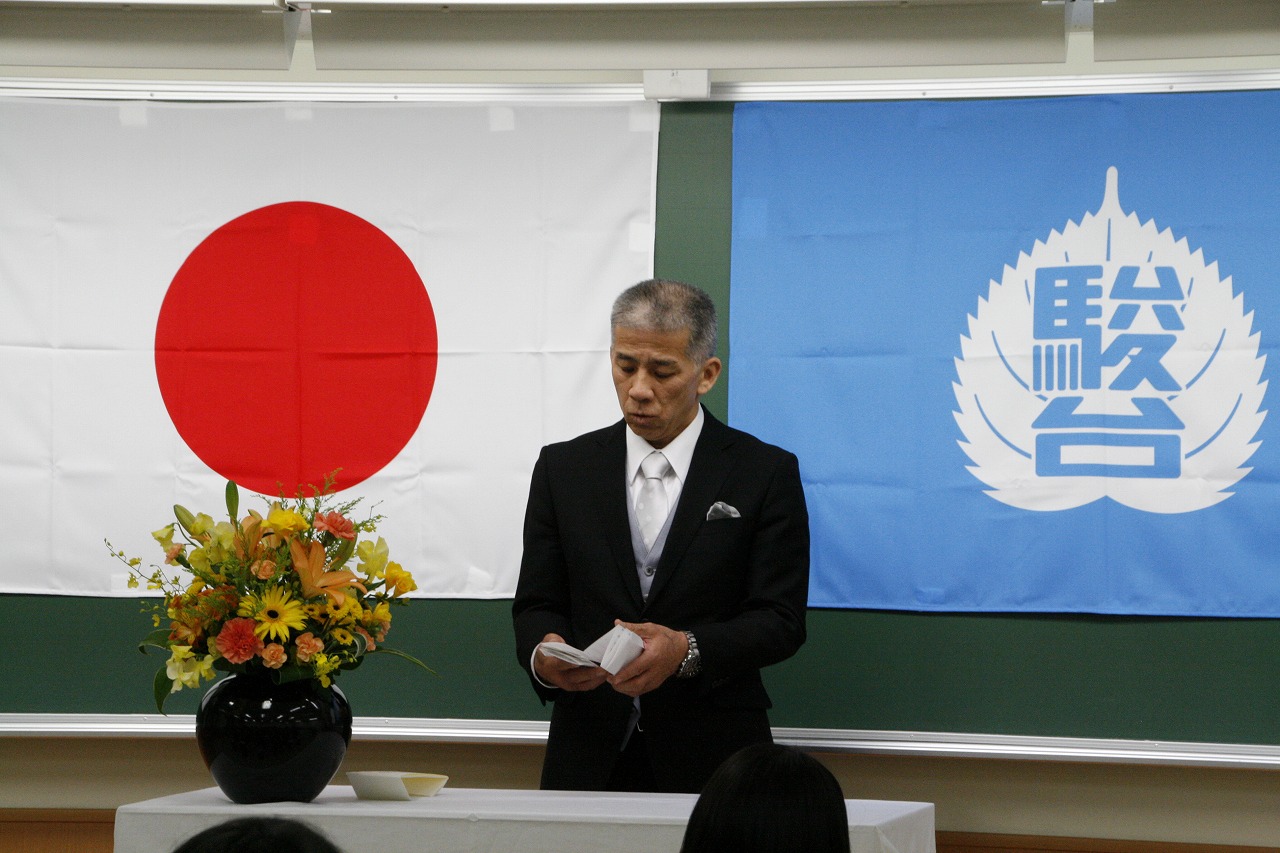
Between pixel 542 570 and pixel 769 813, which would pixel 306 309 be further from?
pixel 769 813

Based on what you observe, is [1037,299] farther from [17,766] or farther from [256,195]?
[17,766]

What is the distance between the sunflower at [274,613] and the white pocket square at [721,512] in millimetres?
878

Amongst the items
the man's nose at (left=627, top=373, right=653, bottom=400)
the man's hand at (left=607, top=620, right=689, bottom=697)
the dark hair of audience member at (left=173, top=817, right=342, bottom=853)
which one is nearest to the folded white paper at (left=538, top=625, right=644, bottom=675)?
the man's hand at (left=607, top=620, right=689, bottom=697)

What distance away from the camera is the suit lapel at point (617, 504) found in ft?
8.54

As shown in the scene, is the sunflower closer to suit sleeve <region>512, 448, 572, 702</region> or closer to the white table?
A: the white table

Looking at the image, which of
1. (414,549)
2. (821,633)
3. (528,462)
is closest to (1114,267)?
(821,633)

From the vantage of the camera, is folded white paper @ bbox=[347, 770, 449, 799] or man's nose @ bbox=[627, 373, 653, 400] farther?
man's nose @ bbox=[627, 373, 653, 400]

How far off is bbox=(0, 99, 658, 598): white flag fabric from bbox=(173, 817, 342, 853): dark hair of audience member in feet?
8.21

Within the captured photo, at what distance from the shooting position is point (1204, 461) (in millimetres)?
3256

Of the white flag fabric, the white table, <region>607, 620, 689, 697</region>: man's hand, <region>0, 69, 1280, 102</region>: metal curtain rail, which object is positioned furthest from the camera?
the white flag fabric

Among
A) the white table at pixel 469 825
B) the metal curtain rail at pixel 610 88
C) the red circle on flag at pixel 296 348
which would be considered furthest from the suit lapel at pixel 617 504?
the metal curtain rail at pixel 610 88

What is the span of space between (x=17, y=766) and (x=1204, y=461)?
3272mm

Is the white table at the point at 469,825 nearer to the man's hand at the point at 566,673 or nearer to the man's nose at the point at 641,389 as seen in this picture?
the man's hand at the point at 566,673

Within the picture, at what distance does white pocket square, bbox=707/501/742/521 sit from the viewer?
8.57 ft
